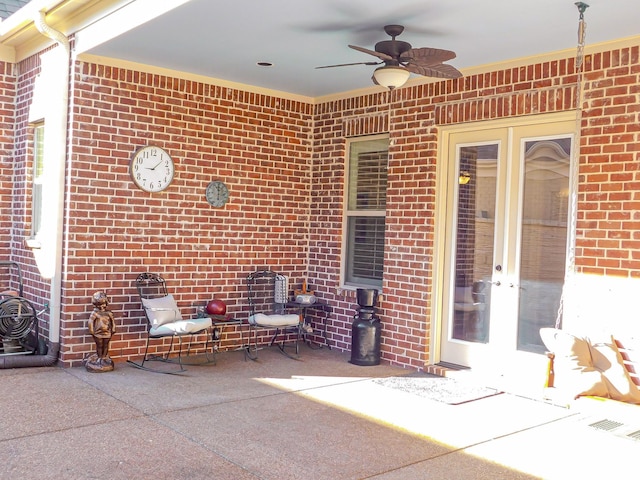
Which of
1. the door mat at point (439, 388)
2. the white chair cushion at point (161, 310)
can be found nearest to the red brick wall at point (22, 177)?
the white chair cushion at point (161, 310)

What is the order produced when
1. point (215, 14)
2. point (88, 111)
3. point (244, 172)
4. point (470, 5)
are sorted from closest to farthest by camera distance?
1. point (470, 5)
2. point (215, 14)
3. point (88, 111)
4. point (244, 172)

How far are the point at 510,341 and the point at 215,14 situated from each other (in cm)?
375

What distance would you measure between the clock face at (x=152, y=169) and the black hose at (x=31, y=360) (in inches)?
69.8

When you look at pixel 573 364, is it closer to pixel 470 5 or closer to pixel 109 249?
pixel 470 5

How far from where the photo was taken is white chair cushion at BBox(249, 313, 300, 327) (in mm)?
6863

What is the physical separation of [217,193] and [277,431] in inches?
130

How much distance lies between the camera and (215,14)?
16.5ft

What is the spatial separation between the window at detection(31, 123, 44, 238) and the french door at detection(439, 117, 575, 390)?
4.21 m

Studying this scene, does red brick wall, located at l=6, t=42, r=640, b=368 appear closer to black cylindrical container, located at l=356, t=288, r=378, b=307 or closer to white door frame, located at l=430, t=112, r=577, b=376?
white door frame, located at l=430, t=112, r=577, b=376

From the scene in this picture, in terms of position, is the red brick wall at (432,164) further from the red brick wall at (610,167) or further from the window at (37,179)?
the window at (37,179)

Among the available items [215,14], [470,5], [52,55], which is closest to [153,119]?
[52,55]

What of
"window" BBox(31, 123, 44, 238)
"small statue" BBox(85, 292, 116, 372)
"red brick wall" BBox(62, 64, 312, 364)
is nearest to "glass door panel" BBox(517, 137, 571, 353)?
"red brick wall" BBox(62, 64, 312, 364)

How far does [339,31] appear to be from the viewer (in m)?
5.32

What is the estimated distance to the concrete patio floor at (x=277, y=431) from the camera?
392 cm
